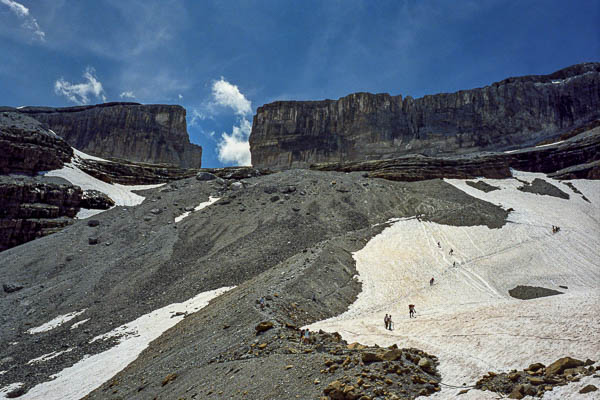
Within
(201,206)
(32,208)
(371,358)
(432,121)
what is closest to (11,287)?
(32,208)

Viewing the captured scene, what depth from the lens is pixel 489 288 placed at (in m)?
21.1

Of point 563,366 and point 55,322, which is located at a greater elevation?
point 563,366

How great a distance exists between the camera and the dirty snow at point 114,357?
12.6m

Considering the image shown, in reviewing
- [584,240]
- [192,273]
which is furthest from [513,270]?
[192,273]

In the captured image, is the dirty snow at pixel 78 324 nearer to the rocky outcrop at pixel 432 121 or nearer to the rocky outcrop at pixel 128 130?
the rocky outcrop at pixel 432 121

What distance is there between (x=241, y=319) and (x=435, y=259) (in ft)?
55.3

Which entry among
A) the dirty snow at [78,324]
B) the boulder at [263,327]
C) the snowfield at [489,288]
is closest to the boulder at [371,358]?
the snowfield at [489,288]

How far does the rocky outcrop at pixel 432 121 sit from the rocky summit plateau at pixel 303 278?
653cm

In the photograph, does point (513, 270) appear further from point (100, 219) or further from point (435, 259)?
point (100, 219)

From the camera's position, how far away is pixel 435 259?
24938 millimetres

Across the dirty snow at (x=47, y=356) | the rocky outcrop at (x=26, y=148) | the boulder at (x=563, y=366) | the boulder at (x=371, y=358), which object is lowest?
the dirty snow at (x=47, y=356)

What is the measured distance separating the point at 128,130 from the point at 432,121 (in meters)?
67.7

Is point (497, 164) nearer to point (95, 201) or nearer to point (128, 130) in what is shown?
point (95, 201)

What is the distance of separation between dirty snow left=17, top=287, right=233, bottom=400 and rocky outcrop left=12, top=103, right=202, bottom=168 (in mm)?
69699
